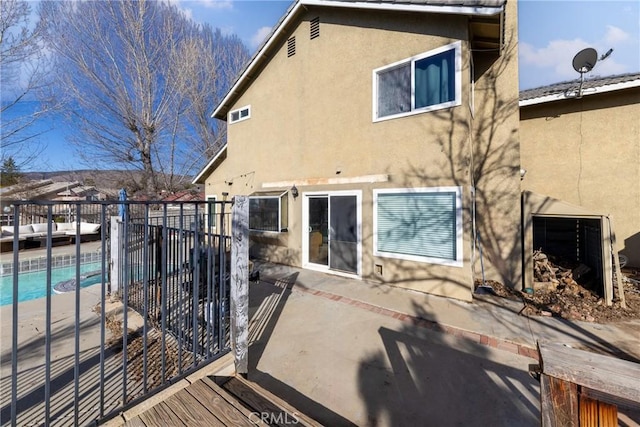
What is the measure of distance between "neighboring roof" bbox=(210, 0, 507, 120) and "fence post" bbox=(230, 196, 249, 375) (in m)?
7.32

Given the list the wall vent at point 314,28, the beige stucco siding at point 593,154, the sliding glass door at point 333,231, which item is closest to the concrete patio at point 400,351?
the sliding glass door at point 333,231

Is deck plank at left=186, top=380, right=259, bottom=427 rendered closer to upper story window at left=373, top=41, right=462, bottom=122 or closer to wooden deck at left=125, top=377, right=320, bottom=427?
wooden deck at left=125, top=377, right=320, bottom=427

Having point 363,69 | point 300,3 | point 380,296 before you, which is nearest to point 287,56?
point 300,3

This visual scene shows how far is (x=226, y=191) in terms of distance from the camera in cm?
1387

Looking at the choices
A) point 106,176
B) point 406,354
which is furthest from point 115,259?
point 106,176

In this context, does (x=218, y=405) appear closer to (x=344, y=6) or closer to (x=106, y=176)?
(x=344, y=6)

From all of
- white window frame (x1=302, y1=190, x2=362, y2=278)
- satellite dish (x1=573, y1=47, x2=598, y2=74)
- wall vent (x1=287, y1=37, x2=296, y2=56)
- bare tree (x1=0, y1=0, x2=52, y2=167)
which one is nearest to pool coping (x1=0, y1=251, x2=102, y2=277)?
bare tree (x1=0, y1=0, x2=52, y2=167)

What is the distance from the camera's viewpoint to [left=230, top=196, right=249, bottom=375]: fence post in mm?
3783

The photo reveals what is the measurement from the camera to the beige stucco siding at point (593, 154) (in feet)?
30.4

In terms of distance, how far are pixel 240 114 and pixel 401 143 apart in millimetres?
8342

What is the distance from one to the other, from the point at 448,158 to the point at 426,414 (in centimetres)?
597

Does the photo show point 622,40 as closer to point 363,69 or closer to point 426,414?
point 363,69

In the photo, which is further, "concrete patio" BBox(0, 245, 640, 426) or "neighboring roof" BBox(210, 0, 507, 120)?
"neighboring roof" BBox(210, 0, 507, 120)

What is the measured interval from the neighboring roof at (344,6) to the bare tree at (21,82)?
6992 mm
